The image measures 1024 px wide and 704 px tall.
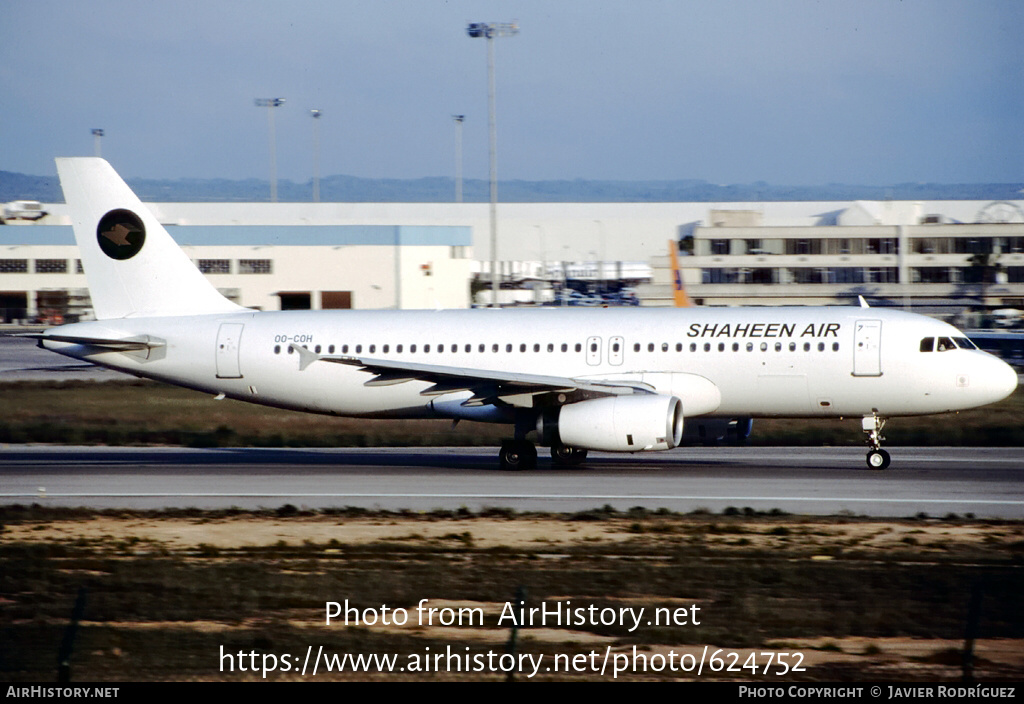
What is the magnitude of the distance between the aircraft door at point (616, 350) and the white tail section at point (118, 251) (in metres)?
10.1

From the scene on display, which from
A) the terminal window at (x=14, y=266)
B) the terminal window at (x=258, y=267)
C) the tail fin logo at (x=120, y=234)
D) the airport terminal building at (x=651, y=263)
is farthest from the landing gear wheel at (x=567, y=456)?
the terminal window at (x=14, y=266)

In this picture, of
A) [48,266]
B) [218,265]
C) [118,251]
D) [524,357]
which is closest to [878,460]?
[524,357]

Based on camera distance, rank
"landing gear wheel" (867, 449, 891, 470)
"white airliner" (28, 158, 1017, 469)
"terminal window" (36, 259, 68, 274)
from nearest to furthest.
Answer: "white airliner" (28, 158, 1017, 469), "landing gear wheel" (867, 449, 891, 470), "terminal window" (36, 259, 68, 274)

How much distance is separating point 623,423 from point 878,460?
19.3ft

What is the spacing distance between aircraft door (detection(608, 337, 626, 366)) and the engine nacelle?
1.52 meters

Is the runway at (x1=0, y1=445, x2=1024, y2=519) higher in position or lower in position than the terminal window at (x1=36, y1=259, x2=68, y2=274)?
lower

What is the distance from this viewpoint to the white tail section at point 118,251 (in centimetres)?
2833

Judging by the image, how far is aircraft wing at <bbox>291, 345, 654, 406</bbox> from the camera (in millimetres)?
24562

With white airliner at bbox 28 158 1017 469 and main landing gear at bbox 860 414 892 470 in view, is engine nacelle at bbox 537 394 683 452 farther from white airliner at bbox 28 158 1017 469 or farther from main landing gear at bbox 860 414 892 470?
main landing gear at bbox 860 414 892 470

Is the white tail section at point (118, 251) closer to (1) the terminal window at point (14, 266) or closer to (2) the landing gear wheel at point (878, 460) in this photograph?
(2) the landing gear wheel at point (878, 460)

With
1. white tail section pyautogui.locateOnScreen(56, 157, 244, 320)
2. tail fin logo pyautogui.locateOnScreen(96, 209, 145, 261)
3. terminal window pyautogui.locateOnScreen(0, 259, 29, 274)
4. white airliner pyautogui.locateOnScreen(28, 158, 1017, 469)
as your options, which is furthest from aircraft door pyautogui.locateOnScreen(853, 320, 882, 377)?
terminal window pyautogui.locateOnScreen(0, 259, 29, 274)

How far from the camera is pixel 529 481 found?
24.2m

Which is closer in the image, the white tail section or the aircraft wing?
the aircraft wing

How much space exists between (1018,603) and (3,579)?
462 inches
